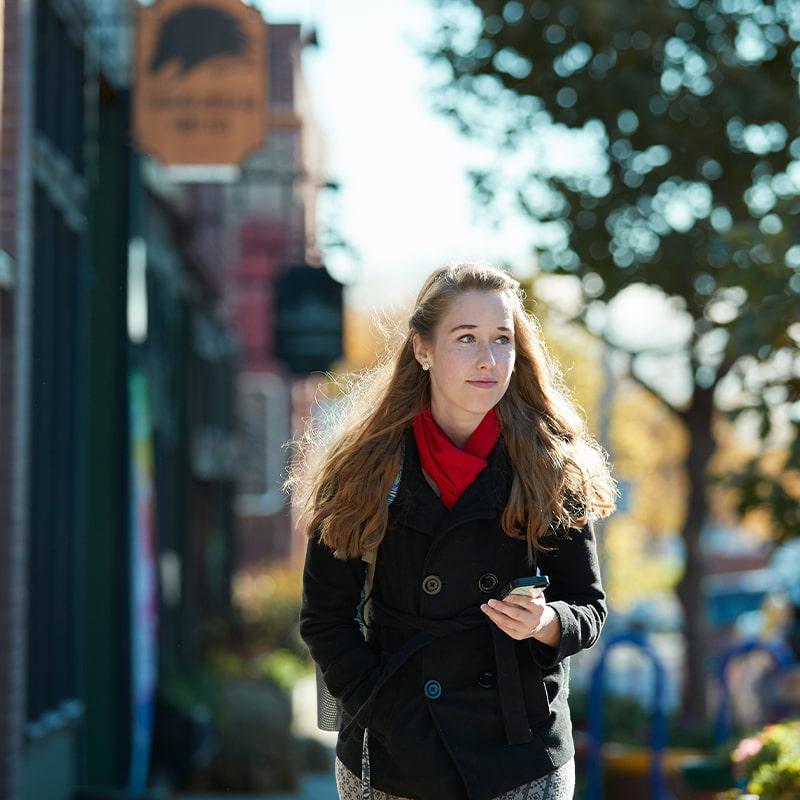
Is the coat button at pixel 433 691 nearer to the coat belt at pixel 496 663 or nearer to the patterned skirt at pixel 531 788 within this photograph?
the coat belt at pixel 496 663

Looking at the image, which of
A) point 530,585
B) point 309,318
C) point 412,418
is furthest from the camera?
point 309,318

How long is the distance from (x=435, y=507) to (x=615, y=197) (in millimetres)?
8392

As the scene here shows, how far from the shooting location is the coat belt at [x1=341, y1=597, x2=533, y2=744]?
3539mm

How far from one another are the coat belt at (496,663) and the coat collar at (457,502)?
20cm

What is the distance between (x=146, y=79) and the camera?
413 inches

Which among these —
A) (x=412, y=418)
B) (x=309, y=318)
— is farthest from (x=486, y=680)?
(x=309, y=318)

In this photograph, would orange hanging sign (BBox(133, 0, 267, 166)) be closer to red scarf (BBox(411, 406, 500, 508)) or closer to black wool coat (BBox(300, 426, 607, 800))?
red scarf (BBox(411, 406, 500, 508))

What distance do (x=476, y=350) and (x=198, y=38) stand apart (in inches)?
281

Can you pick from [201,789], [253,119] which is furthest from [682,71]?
[201,789]

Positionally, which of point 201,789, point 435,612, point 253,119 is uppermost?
point 253,119

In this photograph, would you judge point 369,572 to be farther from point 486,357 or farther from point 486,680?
point 486,357

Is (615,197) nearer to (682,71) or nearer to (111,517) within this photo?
(682,71)

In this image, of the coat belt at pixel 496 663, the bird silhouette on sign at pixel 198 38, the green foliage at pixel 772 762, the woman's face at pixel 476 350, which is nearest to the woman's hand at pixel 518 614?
the coat belt at pixel 496 663

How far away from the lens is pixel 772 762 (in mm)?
5750
